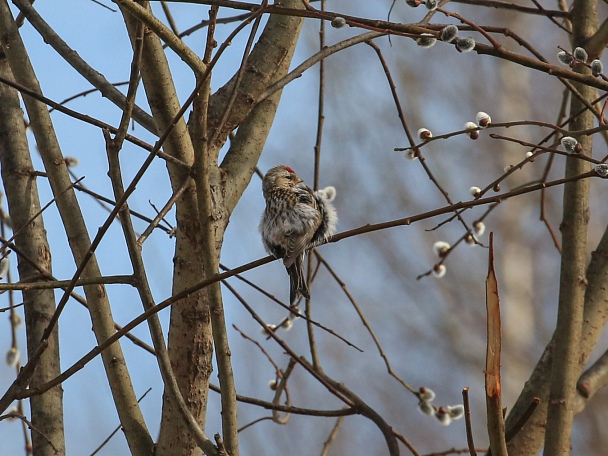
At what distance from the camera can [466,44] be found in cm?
197

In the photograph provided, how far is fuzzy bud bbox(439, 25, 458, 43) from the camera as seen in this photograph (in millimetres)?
1953

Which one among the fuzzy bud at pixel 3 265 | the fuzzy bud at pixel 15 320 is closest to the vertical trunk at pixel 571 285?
the fuzzy bud at pixel 3 265

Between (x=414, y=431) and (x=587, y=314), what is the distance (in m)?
8.59

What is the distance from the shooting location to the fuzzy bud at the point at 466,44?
1955 millimetres

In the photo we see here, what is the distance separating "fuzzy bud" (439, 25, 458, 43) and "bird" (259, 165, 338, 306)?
1.08m

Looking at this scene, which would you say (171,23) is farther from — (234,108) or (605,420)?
(605,420)

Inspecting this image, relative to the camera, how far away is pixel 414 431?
10.8 m

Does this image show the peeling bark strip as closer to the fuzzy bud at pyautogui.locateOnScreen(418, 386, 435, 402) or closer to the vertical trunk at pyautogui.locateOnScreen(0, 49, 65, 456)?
the vertical trunk at pyautogui.locateOnScreen(0, 49, 65, 456)

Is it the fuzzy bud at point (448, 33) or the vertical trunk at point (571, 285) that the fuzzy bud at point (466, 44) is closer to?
the fuzzy bud at point (448, 33)

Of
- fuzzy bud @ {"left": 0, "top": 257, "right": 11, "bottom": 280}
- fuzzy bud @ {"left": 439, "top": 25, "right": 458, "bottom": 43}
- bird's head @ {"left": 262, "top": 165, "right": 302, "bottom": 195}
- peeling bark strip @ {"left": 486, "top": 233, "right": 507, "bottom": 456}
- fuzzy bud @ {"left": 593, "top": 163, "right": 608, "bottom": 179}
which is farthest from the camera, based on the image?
bird's head @ {"left": 262, "top": 165, "right": 302, "bottom": 195}

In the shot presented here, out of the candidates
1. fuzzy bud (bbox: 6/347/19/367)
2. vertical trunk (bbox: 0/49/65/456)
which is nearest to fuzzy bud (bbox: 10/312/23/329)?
fuzzy bud (bbox: 6/347/19/367)

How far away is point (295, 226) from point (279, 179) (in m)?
0.86

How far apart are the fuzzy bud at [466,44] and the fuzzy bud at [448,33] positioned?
0.03 m

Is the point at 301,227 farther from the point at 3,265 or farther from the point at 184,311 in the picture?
the point at 3,265
